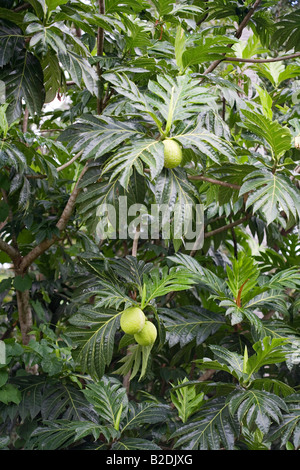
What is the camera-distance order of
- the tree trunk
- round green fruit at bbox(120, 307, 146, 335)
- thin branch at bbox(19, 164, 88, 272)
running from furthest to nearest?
the tree trunk, thin branch at bbox(19, 164, 88, 272), round green fruit at bbox(120, 307, 146, 335)

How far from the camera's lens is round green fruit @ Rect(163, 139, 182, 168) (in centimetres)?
129

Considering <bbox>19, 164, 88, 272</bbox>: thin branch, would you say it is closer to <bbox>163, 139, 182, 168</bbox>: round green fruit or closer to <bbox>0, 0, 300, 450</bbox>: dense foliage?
<bbox>0, 0, 300, 450</bbox>: dense foliage

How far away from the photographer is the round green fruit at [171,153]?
1.29 m

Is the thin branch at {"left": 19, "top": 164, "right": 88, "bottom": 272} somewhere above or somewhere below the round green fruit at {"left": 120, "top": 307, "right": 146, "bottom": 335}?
above

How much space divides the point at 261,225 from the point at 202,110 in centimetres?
91

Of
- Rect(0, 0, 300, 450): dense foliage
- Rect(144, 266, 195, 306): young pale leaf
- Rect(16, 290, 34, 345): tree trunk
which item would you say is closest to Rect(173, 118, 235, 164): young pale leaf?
Rect(0, 0, 300, 450): dense foliage

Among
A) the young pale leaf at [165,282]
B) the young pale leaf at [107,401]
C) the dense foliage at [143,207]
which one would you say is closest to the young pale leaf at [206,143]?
the dense foliage at [143,207]

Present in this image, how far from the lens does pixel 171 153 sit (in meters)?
1.29

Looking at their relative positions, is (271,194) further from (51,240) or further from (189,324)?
(51,240)

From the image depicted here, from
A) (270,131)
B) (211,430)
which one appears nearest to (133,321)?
(211,430)

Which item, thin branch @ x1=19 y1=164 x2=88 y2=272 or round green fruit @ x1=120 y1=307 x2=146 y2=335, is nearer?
round green fruit @ x1=120 y1=307 x2=146 y2=335

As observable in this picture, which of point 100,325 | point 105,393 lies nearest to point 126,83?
point 100,325
